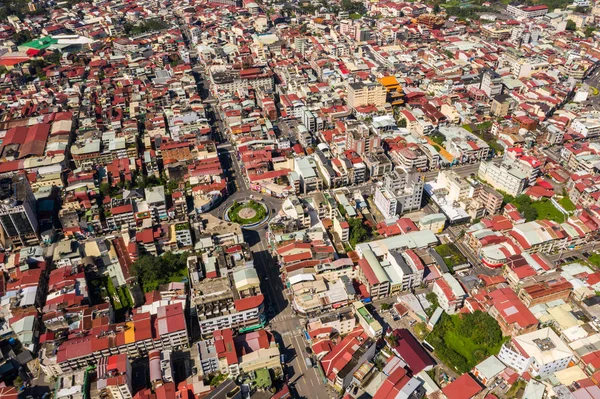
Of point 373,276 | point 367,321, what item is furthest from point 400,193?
point 367,321

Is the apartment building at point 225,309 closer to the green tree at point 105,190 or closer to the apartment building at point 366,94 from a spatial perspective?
the green tree at point 105,190

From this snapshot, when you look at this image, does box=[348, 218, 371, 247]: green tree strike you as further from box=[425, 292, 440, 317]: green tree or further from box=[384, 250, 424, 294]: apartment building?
box=[425, 292, 440, 317]: green tree

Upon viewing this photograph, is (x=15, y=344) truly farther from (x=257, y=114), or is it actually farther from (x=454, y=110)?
(x=454, y=110)

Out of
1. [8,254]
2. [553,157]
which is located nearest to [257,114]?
[8,254]

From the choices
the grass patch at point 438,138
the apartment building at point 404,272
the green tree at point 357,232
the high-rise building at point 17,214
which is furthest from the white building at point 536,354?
the high-rise building at point 17,214


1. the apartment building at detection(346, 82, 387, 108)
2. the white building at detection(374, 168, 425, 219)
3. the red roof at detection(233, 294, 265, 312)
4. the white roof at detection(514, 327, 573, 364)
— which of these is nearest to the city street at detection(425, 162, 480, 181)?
the white building at detection(374, 168, 425, 219)

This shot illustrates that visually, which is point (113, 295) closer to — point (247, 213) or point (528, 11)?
point (247, 213)
